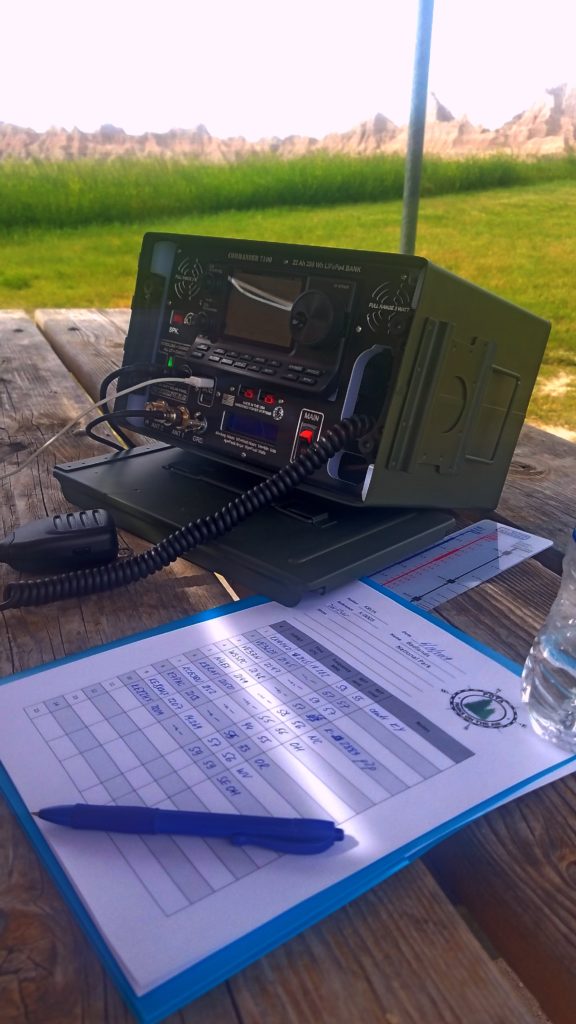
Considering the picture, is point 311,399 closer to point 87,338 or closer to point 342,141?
point 87,338

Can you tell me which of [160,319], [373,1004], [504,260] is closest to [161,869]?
[373,1004]

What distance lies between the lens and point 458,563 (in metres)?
0.81

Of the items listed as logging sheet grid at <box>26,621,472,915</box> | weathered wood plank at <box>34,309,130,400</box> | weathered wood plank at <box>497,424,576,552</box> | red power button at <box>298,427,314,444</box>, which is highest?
red power button at <box>298,427,314,444</box>

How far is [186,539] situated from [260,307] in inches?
11.6

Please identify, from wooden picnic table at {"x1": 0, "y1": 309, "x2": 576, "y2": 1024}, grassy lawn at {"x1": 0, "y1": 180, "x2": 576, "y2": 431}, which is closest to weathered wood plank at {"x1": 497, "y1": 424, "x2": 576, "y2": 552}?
wooden picnic table at {"x1": 0, "y1": 309, "x2": 576, "y2": 1024}

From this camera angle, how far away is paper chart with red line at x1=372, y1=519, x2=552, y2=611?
0.74 meters

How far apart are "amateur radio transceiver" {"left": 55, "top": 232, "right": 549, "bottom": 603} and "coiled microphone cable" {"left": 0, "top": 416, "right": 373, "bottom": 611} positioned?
16mm

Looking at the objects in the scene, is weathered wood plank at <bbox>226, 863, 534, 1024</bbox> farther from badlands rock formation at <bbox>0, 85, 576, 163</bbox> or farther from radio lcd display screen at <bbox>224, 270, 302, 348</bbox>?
badlands rock formation at <bbox>0, 85, 576, 163</bbox>

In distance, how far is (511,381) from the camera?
0.88 m

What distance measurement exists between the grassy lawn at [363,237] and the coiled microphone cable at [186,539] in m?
5.78

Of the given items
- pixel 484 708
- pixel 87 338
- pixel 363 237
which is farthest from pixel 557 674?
pixel 363 237

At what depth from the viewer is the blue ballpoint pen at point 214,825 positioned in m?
0.41

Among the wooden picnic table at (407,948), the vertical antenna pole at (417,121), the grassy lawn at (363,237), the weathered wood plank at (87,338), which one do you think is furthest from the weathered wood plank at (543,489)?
the grassy lawn at (363,237)

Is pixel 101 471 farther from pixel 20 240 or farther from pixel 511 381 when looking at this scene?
pixel 20 240
